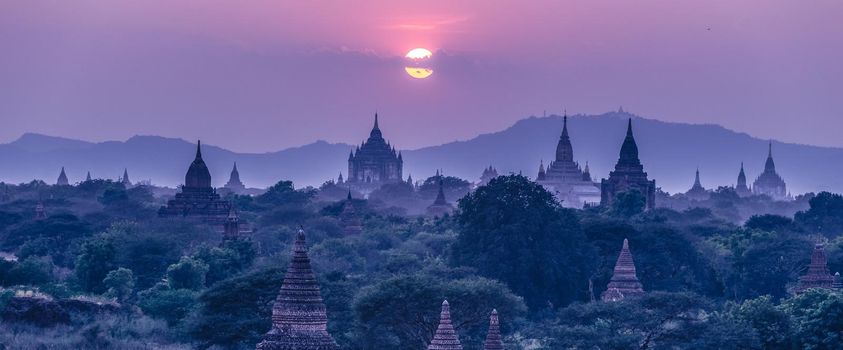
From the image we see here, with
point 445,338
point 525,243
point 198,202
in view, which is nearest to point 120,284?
point 525,243

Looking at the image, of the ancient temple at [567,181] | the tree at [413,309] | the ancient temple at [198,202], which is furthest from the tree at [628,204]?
the tree at [413,309]

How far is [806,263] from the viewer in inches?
3366

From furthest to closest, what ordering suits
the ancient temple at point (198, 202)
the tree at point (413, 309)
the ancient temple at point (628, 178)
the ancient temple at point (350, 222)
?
1. the ancient temple at point (628, 178)
2. the ancient temple at point (350, 222)
3. the ancient temple at point (198, 202)
4. the tree at point (413, 309)

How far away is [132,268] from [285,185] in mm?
91111

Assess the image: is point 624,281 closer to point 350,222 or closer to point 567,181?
point 350,222

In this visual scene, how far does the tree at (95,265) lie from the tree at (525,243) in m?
14.1

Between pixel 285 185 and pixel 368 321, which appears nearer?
pixel 368 321

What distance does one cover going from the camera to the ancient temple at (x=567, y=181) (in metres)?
174

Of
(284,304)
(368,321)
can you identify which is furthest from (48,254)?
(284,304)

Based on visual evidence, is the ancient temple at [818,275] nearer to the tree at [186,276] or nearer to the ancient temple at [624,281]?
the ancient temple at [624,281]

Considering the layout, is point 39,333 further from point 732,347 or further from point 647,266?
point 647,266

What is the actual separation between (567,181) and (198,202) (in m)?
65.9

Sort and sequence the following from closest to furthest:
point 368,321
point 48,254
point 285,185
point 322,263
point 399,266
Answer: point 368,321
point 399,266
point 322,263
point 48,254
point 285,185

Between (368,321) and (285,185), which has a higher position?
(285,185)
